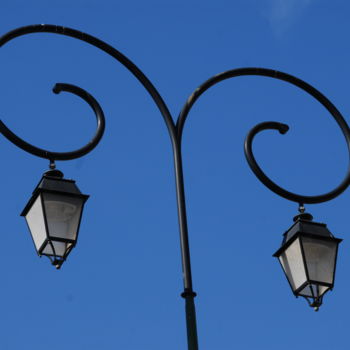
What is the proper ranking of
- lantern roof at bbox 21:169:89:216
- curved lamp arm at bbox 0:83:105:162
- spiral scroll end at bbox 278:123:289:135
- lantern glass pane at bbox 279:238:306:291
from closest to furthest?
lantern roof at bbox 21:169:89:216 → curved lamp arm at bbox 0:83:105:162 → lantern glass pane at bbox 279:238:306:291 → spiral scroll end at bbox 278:123:289:135

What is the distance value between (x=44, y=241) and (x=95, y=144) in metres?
1.17

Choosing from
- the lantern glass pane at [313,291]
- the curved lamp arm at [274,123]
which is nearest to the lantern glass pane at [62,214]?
the curved lamp arm at [274,123]

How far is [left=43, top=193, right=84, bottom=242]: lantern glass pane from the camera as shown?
26.2 feet

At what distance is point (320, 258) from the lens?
8.66 m

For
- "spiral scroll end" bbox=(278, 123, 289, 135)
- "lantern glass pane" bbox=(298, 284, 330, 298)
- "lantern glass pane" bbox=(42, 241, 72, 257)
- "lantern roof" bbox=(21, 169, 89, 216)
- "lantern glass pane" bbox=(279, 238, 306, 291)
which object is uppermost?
"spiral scroll end" bbox=(278, 123, 289, 135)

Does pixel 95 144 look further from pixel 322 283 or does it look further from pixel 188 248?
pixel 322 283

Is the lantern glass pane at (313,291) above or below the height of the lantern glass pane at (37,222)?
below

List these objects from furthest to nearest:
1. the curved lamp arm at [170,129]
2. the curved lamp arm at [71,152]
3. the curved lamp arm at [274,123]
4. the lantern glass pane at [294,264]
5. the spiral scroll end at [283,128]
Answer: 1. the spiral scroll end at [283,128]
2. the curved lamp arm at [274,123]
3. the lantern glass pane at [294,264]
4. the curved lamp arm at [71,152]
5. the curved lamp arm at [170,129]

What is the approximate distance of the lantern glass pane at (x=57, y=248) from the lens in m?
7.95

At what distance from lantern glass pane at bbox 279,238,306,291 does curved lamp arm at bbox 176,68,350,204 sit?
62 cm

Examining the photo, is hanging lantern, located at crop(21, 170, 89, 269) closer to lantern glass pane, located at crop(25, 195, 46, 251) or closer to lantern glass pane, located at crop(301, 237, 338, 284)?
lantern glass pane, located at crop(25, 195, 46, 251)

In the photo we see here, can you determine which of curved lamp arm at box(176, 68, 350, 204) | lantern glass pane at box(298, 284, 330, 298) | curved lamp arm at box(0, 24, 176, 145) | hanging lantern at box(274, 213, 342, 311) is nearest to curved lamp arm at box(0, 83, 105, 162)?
curved lamp arm at box(0, 24, 176, 145)

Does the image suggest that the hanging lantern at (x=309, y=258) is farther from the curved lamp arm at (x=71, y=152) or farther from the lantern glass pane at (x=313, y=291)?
the curved lamp arm at (x=71, y=152)

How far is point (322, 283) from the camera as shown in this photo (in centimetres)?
850
